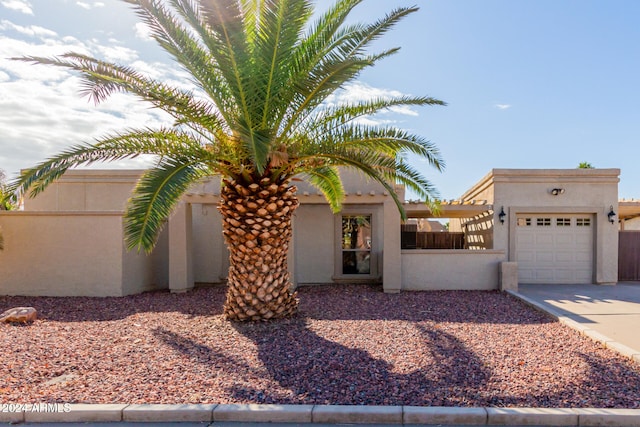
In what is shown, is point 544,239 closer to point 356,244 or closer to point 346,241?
point 356,244

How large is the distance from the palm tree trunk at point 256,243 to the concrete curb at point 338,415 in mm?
3328

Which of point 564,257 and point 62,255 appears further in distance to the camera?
point 564,257

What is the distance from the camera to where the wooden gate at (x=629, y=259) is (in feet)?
47.0

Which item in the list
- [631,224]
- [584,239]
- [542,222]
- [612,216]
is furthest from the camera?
[631,224]

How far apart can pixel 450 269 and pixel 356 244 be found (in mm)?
3029

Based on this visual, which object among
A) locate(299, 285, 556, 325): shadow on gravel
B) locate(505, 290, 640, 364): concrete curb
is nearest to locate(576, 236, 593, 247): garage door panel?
locate(299, 285, 556, 325): shadow on gravel

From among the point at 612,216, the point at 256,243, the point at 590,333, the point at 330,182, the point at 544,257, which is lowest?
the point at 590,333

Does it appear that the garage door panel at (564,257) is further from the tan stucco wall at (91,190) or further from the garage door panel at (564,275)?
the tan stucco wall at (91,190)

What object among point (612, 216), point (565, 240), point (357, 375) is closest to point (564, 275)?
point (565, 240)

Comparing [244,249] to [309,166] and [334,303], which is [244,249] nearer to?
[309,166]

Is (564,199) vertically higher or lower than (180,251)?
higher

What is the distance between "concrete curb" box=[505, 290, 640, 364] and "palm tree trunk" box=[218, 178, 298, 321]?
530 cm

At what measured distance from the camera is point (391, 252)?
11539 millimetres

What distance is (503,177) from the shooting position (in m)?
13.0
